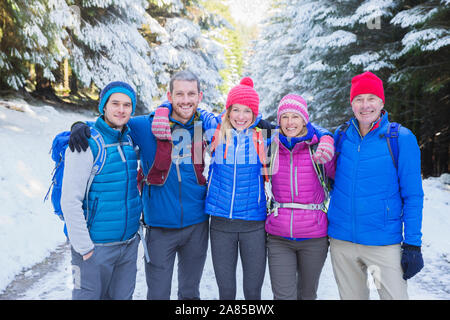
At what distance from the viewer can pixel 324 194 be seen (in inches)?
119

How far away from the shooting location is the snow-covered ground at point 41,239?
13.0 feet

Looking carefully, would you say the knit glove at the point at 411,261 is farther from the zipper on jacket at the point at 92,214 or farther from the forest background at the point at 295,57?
the forest background at the point at 295,57

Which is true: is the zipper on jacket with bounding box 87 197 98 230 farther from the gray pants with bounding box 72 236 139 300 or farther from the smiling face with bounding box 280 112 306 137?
the smiling face with bounding box 280 112 306 137

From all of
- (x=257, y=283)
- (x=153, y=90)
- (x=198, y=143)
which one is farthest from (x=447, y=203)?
(x=153, y=90)

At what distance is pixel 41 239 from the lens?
521cm

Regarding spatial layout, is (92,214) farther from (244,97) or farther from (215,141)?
(244,97)

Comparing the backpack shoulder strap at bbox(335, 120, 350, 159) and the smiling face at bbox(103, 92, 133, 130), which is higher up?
the smiling face at bbox(103, 92, 133, 130)

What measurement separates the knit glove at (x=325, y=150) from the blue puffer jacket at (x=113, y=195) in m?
1.66

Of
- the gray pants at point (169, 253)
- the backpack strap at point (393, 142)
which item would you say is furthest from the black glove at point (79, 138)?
the backpack strap at point (393, 142)

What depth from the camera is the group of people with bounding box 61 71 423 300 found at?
255 centimetres

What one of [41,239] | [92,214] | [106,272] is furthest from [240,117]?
[41,239]

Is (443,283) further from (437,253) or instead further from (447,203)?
(447,203)

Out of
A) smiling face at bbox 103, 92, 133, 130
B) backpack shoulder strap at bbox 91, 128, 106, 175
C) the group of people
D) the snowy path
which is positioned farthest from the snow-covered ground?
smiling face at bbox 103, 92, 133, 130

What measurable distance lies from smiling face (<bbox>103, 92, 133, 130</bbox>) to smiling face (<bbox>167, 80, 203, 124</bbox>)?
52 cm
